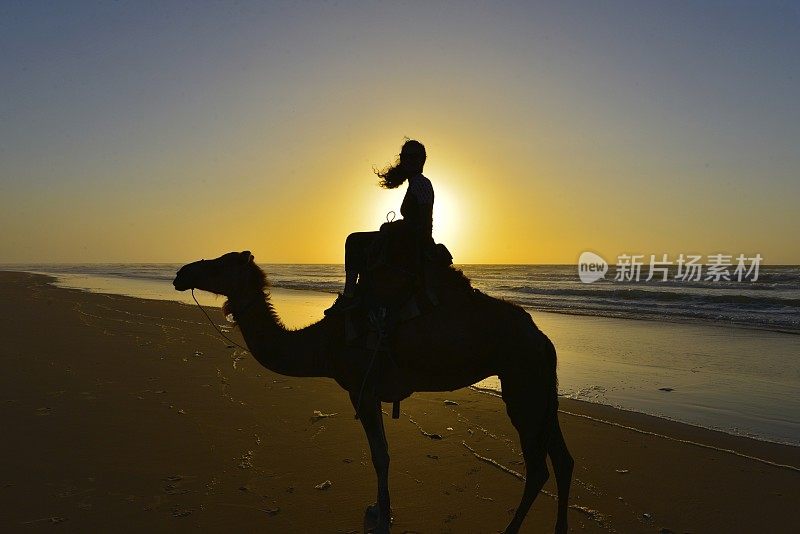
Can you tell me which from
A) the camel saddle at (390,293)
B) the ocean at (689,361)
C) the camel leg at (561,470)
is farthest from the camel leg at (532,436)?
the ocean at (689,361)

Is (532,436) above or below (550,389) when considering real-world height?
below

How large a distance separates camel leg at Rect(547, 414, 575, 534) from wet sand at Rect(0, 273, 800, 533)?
0.43 m

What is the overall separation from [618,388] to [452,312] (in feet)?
25.7

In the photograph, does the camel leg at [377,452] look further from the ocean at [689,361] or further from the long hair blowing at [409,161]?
the ocean at [689,361]

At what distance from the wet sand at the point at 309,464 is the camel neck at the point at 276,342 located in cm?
139

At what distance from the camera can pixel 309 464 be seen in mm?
6750

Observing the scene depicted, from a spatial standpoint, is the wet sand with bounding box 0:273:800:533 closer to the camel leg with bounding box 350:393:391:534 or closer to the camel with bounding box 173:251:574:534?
the camel leg with bounding box 350:393:391:534

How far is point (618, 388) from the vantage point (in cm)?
1152

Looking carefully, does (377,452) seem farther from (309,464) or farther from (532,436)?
(309,464)

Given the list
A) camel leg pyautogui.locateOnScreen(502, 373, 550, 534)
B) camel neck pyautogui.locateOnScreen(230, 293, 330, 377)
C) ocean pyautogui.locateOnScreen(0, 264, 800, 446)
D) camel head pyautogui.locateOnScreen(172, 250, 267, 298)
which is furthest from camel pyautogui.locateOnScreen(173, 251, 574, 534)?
ocean pyautogui.locateOnScreen(0, 264, 800, 446)

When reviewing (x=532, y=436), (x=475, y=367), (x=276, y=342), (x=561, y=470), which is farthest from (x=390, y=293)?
(x=561, y=470)

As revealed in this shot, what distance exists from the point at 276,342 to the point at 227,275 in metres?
0.88

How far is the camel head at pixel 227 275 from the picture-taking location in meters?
5.84

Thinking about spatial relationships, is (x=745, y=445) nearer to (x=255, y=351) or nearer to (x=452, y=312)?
(x=452, y=312)
